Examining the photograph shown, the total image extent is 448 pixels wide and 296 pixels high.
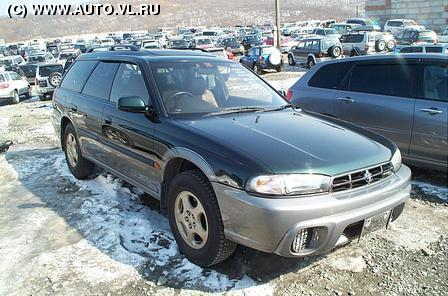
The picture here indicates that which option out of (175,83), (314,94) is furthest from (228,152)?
(314,94)

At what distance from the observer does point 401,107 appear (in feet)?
16.8

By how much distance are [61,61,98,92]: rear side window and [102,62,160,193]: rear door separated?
899 mm

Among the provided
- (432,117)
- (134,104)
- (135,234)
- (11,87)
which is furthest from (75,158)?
(11,87)

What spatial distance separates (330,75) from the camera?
20.2 feet

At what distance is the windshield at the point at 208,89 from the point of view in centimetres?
387

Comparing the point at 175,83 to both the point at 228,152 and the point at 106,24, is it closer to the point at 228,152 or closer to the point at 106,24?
the point at 228,152

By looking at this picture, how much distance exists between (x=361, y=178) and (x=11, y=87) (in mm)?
18387

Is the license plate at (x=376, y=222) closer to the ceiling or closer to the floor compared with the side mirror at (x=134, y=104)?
closer to the floor

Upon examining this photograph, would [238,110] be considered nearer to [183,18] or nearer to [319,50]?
[319,50]

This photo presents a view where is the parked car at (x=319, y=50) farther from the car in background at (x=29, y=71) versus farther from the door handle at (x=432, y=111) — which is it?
the door handle at (x=432, y=111)

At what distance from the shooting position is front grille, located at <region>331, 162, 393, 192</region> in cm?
294

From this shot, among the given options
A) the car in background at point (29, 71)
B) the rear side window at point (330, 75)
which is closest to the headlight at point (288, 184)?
the rear side window at point (330, 75)

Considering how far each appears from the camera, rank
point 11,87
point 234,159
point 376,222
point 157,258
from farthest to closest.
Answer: point 11,87
point 157,258
point 376,222
point 234,159

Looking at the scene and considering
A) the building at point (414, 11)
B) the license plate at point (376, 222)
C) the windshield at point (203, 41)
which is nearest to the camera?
the license plate at point (376, 222)
